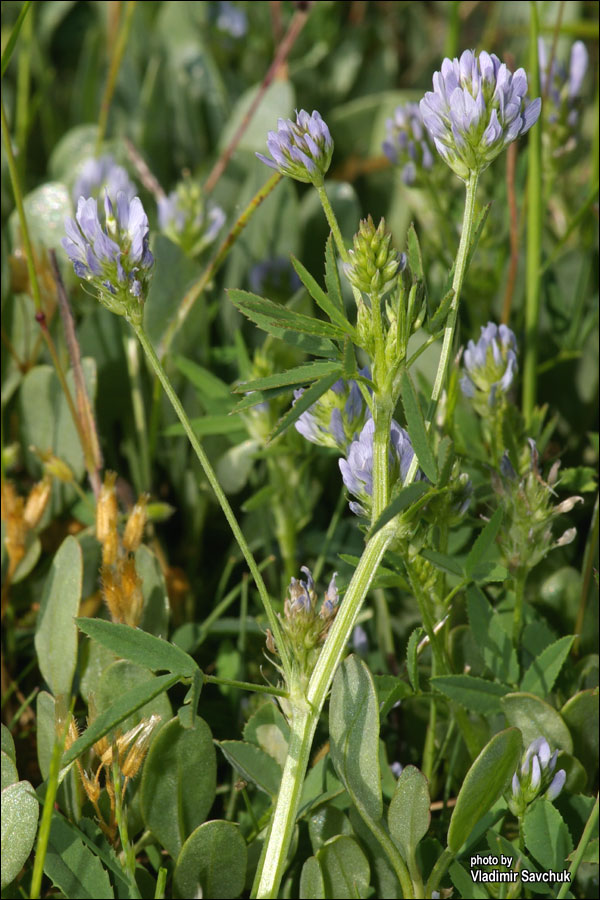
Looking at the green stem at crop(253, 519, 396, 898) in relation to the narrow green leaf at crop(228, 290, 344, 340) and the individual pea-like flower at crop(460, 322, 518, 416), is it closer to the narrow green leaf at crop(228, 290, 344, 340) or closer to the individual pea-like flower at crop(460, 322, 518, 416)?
the narrow green leaf at crop(228, 290, 344, 340)

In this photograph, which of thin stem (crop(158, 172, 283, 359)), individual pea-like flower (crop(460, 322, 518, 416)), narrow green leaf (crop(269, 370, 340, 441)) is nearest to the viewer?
narrow green leaf (crop(269, 370, 340, 441))

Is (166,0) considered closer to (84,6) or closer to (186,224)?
(84,6)

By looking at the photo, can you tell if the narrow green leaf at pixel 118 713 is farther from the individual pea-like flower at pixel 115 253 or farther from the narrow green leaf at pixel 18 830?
the individual pea-like flower at pixel 115 253

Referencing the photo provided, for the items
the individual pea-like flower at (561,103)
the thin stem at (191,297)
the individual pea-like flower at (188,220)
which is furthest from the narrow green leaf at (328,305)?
the individual pea-like flower at (561,103)

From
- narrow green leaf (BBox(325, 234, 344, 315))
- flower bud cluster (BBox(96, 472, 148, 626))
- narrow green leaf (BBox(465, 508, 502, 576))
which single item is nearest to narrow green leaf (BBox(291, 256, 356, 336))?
narrow green leaf (BBox(325, 234, 344, 315))

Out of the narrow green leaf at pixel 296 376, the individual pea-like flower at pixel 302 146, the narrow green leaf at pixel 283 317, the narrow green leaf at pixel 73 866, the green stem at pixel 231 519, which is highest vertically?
the individual pea-like flower at pixel 302 146

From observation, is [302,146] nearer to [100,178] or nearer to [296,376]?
[296,376]
